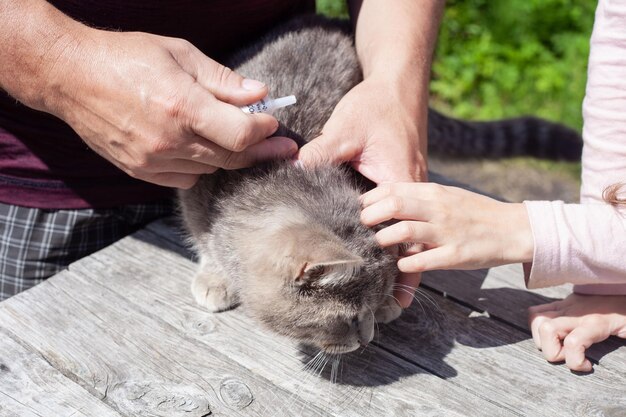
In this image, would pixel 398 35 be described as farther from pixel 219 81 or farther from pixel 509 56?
pixel 509 56

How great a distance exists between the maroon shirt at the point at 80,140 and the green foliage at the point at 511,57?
2635mm

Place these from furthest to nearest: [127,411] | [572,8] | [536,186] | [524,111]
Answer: [572,8] → [524,111] → [536,186] → [127,411]

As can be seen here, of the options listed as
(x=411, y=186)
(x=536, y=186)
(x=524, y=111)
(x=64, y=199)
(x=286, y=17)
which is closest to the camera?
(x=411, y=186)

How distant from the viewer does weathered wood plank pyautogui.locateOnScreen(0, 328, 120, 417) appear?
5.05 ft

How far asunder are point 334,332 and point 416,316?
31 cm

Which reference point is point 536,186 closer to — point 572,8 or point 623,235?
point 572,8

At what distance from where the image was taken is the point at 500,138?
2820 millimetres

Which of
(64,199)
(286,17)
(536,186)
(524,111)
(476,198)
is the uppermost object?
(286,17)

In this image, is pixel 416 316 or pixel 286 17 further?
pixel 286 17

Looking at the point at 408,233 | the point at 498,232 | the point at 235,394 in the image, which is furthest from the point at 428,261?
the point at 235,394

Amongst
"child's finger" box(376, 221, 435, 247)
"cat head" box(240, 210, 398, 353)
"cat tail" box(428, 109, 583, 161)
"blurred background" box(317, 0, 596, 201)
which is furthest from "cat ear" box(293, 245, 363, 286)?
"blurred background" box(317, 0, 596, 201)

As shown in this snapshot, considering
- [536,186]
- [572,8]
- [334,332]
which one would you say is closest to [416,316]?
[334,332]

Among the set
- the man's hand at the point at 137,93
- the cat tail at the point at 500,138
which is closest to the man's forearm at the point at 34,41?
the man's hand at the point at 137,93

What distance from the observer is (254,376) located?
5.47ft
